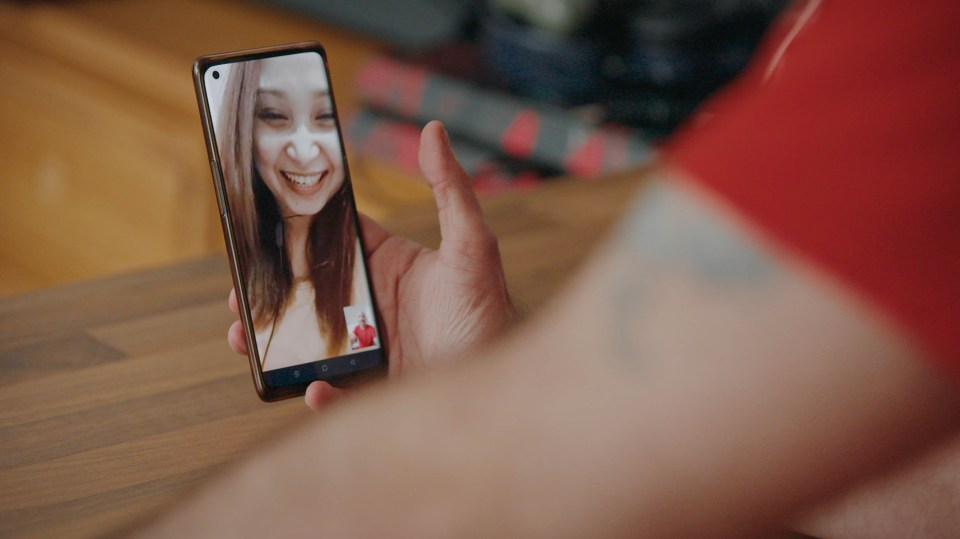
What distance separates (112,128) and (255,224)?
1604 millimetres

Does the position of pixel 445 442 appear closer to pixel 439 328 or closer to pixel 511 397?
pixel 511 397

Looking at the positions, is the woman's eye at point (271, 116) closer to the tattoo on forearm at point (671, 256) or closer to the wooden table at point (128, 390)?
the wooden table at point (128, 390)

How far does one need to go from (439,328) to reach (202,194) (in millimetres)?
1342

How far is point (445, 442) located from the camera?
0.82 ft

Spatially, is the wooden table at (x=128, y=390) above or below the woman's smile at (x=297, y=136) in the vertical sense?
below

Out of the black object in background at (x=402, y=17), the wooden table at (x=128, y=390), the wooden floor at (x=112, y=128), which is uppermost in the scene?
the wooden table at (x=128, y=390)

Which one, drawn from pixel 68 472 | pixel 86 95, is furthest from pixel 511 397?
pixel 86 95

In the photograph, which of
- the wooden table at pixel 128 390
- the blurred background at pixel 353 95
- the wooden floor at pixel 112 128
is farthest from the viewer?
the wooden floor at pixel 112 128

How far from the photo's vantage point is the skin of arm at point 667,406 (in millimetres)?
220

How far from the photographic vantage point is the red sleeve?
0.69ft

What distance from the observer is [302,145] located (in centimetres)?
57

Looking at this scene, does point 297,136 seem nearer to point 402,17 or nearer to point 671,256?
point 671,256

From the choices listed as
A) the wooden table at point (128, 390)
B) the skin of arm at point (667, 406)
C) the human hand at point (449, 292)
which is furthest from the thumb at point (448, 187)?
the skin of arm at point (667, 406)

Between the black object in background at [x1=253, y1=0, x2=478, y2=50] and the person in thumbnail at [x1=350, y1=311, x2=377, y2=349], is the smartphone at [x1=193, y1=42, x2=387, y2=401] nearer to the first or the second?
the person in thumbnail at [x1=350, y1=311, x2=377, y2=349]
